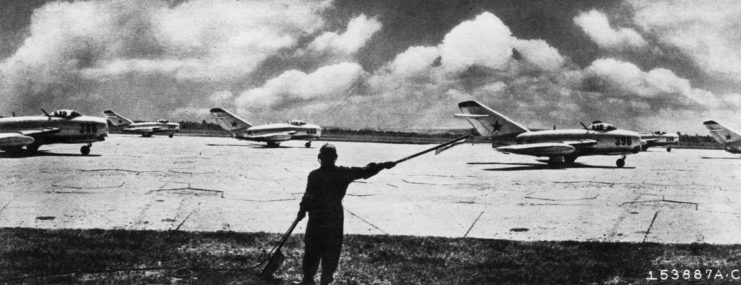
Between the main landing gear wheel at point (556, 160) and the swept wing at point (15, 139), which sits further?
the main landing gear wheel at point (556, 160)

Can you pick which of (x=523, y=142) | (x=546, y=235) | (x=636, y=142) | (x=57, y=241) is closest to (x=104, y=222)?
(x=57, y=241)

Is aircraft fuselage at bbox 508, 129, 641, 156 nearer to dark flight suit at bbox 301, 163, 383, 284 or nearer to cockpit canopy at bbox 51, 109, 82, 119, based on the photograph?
cockpit canopy at bbox 51, 109, 82, 119

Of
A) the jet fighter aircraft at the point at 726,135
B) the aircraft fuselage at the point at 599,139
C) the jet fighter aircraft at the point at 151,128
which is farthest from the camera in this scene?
the jet fighter aircraft at the point at 151,128

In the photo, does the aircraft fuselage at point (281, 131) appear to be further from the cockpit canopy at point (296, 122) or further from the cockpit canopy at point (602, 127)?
the cockpit canopy at point (602, 127)

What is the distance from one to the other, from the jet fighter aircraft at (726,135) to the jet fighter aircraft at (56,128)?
3363 centimetres

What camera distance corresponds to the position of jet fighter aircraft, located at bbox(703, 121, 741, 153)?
31797mm

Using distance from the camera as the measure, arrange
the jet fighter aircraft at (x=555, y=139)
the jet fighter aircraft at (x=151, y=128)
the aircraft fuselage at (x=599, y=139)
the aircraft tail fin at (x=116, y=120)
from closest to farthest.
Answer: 1. the jet fighter aircraft at (x=555, y=139)
2. the aircraft fuselage at (x=599, y=139)
3. the jet fighter aircraft at (x=151, y=128)
4. the aircraft tail fin at (x=116, y=120)

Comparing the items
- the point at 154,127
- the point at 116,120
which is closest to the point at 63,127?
the point at 154,127

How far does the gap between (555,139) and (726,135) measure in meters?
14.6

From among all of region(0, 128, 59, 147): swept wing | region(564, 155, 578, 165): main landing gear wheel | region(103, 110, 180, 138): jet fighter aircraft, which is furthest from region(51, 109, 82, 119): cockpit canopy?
region(103, 110, 180, 138): jet fighter aircraft

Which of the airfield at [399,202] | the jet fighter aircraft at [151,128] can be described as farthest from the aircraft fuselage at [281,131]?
the airfield at [399,202]

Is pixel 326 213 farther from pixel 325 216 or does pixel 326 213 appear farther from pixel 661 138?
pixel 661 138

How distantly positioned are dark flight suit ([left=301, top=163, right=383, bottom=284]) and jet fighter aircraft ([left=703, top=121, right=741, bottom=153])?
3367cm

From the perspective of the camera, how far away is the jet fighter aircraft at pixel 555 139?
23.9m
